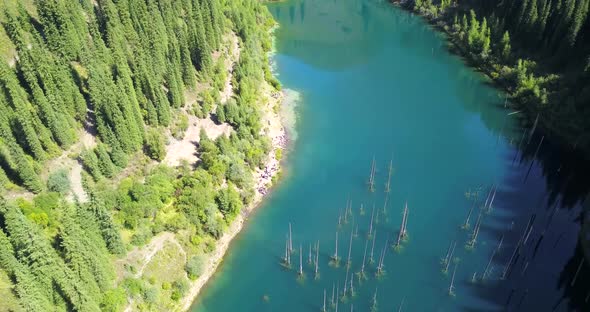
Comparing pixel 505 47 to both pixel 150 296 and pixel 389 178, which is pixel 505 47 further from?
pixel 150 296

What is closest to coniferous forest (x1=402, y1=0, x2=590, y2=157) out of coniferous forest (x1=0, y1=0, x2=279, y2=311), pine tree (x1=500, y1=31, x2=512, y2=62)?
pine tree (x1=500, y1=31, x2=512, y2=62)

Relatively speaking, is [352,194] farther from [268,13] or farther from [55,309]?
[268,13]

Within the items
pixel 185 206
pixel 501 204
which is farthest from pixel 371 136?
pixel 185 206

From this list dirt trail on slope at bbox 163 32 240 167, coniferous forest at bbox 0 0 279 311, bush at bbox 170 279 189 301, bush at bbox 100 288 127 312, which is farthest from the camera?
dirt trail on slope at bbox 163 32 240 167

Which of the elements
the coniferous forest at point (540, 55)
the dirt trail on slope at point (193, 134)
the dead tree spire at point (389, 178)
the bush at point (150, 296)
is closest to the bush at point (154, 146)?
the dirt trail on slope at point (193, 134)

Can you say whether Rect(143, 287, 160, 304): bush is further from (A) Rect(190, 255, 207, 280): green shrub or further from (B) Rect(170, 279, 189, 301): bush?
(A) Rect(190, 255, 207, 280): green shrub

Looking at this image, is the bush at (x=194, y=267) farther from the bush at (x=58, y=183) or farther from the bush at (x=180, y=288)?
the bush at (x=58, y=183)
